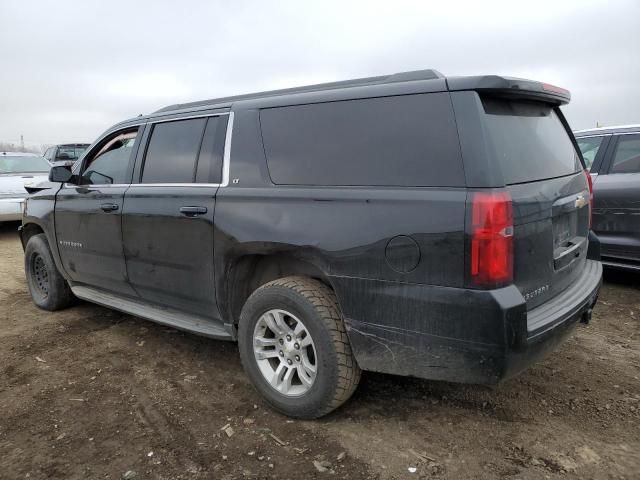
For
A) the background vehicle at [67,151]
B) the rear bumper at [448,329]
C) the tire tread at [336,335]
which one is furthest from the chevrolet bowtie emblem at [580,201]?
the background vehicle at [67,151]

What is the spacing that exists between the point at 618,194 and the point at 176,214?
14.7 ft

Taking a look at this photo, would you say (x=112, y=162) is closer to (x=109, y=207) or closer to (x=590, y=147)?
(x=109, y=207)

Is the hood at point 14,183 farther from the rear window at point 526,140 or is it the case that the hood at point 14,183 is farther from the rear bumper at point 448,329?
the rear window at point 526,140

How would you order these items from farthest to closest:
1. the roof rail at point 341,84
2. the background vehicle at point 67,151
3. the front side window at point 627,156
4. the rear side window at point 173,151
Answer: the background vehicle at point 67,151
the front side window at point 627,156
the rear side window at point 173,151
the roof rail at point 341,84

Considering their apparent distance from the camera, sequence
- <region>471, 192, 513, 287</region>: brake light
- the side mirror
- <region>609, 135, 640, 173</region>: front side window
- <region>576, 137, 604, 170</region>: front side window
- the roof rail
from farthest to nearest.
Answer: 1. <region>576, 137, 604, 170</region>: front side window
2. <region>609, 135, 640, 173</region>: front side window
3. the side mirror
4. the roof rail
5. <region>471, 192, 513, 287</region>: brake light

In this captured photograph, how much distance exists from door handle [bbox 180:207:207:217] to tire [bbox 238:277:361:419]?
689 mm

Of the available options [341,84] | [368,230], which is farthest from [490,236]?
[341,84]

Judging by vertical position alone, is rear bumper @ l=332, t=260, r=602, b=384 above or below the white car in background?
below

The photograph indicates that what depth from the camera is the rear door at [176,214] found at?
327 centimetres

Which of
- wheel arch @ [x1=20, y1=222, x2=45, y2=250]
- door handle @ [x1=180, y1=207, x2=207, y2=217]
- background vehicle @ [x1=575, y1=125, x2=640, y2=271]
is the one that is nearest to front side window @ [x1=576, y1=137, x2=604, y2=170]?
background vehicle @ [x1=575, y1=125, x2=640, y2=271]

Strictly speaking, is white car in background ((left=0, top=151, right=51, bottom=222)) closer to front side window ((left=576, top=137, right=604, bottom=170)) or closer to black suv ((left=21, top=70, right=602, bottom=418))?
black suv ((left=21, top=70, right=602, bottom=418))

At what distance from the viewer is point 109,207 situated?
12.9 feet

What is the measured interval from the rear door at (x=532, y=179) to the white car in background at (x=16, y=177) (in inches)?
341

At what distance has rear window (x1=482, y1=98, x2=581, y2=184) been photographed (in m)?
2.41
